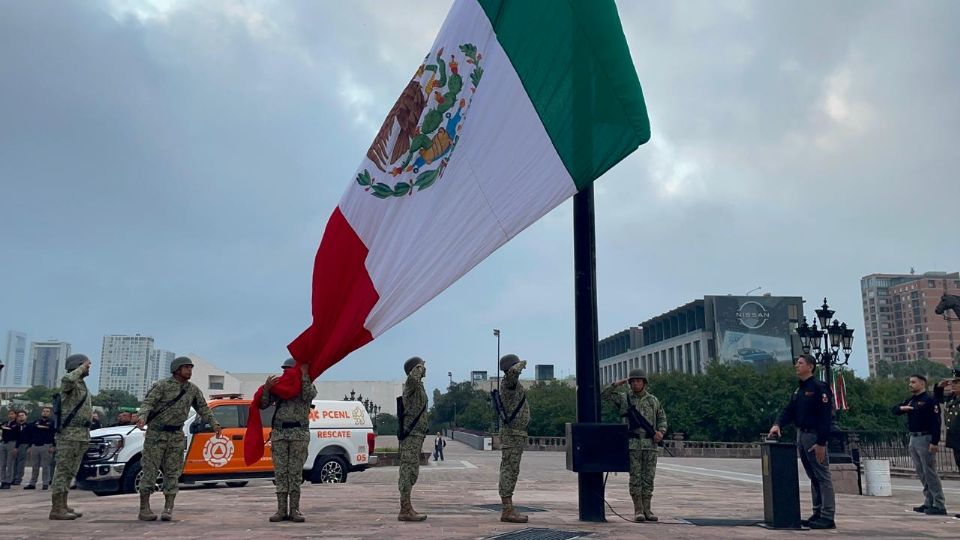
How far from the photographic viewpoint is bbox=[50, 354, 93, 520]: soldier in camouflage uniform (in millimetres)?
8742

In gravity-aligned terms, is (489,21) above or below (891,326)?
below

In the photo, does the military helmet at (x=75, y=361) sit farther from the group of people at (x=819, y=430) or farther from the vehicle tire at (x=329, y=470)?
the group of people at (x=819, y=430)

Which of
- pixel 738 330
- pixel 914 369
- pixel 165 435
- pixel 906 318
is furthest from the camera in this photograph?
pixel 906 318

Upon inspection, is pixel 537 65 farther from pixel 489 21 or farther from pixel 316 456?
pixel 316 456

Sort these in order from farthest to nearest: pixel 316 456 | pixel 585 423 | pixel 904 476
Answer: pixel 904 476
pixel 316 456
pixel 585 423

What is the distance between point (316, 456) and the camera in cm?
1539

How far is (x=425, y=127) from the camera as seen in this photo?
25.2ft

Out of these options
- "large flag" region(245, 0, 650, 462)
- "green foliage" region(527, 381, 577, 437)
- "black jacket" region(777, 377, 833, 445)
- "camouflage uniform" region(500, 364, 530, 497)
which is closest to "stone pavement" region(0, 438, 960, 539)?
"camouflage uniform" region(500, 364, 530, 497)

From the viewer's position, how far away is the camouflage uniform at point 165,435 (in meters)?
8.39

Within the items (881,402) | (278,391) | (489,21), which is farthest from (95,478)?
(881,402)

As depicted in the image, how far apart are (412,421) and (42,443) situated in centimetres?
1126

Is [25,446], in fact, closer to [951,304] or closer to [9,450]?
[9,450]

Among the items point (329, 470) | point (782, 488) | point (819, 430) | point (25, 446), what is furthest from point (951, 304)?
point (25, 446)

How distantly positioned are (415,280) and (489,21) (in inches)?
108
